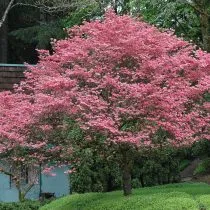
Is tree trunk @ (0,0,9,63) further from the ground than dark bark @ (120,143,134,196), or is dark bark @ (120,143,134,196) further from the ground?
tree trunk @ (0,0,9,63)

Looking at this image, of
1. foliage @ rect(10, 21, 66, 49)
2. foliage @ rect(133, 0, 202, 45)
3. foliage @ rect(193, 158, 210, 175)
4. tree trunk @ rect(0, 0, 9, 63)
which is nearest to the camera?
foliage @ rect(133, 0, 202, 45)

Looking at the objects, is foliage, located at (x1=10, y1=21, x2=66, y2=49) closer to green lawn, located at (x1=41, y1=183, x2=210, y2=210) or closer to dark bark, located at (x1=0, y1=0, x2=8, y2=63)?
dark bark, located at (x1=0, y1=0, x2=8, y2=63)

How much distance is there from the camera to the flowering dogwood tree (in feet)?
26.0

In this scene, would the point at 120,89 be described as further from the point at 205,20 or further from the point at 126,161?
the point at 205,20

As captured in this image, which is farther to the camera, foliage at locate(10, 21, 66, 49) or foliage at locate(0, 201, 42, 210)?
foliage at locate(10, 21, 66, 49)

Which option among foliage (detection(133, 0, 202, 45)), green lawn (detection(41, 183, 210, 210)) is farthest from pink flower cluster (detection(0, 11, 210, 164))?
foliage (detection(133, 0, 202, 45))

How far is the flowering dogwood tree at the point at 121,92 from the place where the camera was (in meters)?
7.93

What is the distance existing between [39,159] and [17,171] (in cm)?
210

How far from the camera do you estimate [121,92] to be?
8031mm

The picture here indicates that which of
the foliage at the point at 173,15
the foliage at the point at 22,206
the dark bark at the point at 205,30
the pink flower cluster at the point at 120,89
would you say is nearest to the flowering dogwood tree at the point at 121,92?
the pink flower cluster at the point at 120,89

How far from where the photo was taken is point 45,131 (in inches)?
332

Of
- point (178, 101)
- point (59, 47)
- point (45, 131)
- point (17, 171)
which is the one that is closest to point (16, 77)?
point (17, 171)

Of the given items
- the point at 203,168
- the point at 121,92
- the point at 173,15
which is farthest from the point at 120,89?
the point at 203,168

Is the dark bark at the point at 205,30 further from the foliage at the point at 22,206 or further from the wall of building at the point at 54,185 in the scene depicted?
the foliage at the point at 22,206
